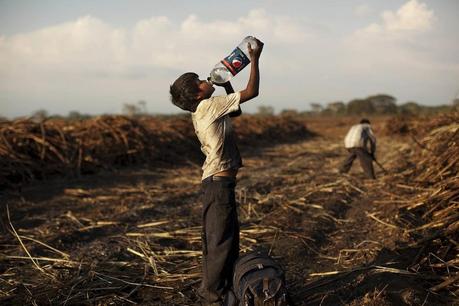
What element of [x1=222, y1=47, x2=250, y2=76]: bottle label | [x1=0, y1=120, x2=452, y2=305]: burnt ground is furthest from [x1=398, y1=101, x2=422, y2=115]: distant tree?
[x1=222, y1=47, x2=250, y2=76]: bottle label

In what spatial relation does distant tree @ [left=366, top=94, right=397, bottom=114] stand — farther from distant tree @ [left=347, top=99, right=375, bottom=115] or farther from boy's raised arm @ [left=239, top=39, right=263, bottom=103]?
boy's raised arm @ [left=239, top=39, right=263, bottom=103]

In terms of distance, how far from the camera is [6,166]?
820 cm

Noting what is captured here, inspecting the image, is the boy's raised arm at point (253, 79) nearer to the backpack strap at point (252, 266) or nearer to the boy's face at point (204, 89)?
the boy's face at point (204, 89)

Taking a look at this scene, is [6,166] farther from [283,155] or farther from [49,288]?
[283,155]

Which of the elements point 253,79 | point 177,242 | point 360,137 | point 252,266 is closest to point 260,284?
point 252,266

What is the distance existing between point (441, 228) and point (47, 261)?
164 inches

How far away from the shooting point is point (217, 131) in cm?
295

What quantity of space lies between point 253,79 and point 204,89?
1.29ft

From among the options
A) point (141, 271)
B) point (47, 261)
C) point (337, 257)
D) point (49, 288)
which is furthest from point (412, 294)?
point (47, 261)

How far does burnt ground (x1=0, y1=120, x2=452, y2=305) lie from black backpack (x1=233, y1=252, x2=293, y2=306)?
0.73 m

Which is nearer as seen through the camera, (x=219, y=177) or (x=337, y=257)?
(x=219, y=177)

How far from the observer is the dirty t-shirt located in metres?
2.87

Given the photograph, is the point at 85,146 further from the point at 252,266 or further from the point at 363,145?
the point at 252,266

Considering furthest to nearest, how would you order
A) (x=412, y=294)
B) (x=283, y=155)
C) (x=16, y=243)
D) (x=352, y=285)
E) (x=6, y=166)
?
(x=283, y=155) < (x=6, y=166) < (x=16, y=243) < (x=352, y=285) < (x=412, y=294)
